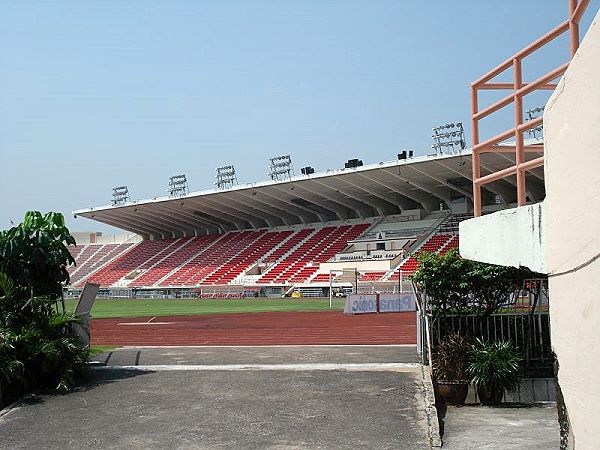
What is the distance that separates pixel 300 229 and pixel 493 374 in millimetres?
59477

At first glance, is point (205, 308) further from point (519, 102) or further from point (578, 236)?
point (578, 236)

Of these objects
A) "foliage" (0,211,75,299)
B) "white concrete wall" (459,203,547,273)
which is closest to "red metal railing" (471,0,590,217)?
→ "white concrete wall" (459,203,547,273)

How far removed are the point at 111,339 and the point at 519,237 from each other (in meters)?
18.3

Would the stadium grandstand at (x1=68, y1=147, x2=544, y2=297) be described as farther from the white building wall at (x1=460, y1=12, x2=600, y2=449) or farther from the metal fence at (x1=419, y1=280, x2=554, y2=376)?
the white building wall at (x1=460, y1=12, x2=600, y2=449)

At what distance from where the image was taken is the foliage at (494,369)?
941 centimetres

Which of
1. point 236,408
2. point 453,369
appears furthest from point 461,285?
point 236,408

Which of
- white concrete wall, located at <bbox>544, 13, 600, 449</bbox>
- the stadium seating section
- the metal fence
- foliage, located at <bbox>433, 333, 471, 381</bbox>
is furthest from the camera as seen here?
the stadium seating section

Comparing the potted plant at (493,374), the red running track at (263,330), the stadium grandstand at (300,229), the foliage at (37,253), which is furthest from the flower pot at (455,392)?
the stadium grandstand at (300,229)

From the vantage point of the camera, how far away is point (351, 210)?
66.3 meters

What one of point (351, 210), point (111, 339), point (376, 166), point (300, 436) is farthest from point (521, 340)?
point (351, 210)

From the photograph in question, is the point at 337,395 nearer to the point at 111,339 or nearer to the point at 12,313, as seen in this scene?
the point at 12,313

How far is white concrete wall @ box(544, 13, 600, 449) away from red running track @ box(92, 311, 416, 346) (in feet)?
43.7

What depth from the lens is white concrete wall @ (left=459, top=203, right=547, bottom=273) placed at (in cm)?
357

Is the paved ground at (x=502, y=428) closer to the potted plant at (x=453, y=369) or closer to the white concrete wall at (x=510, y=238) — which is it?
the potted plant at (x=453, y=369)
